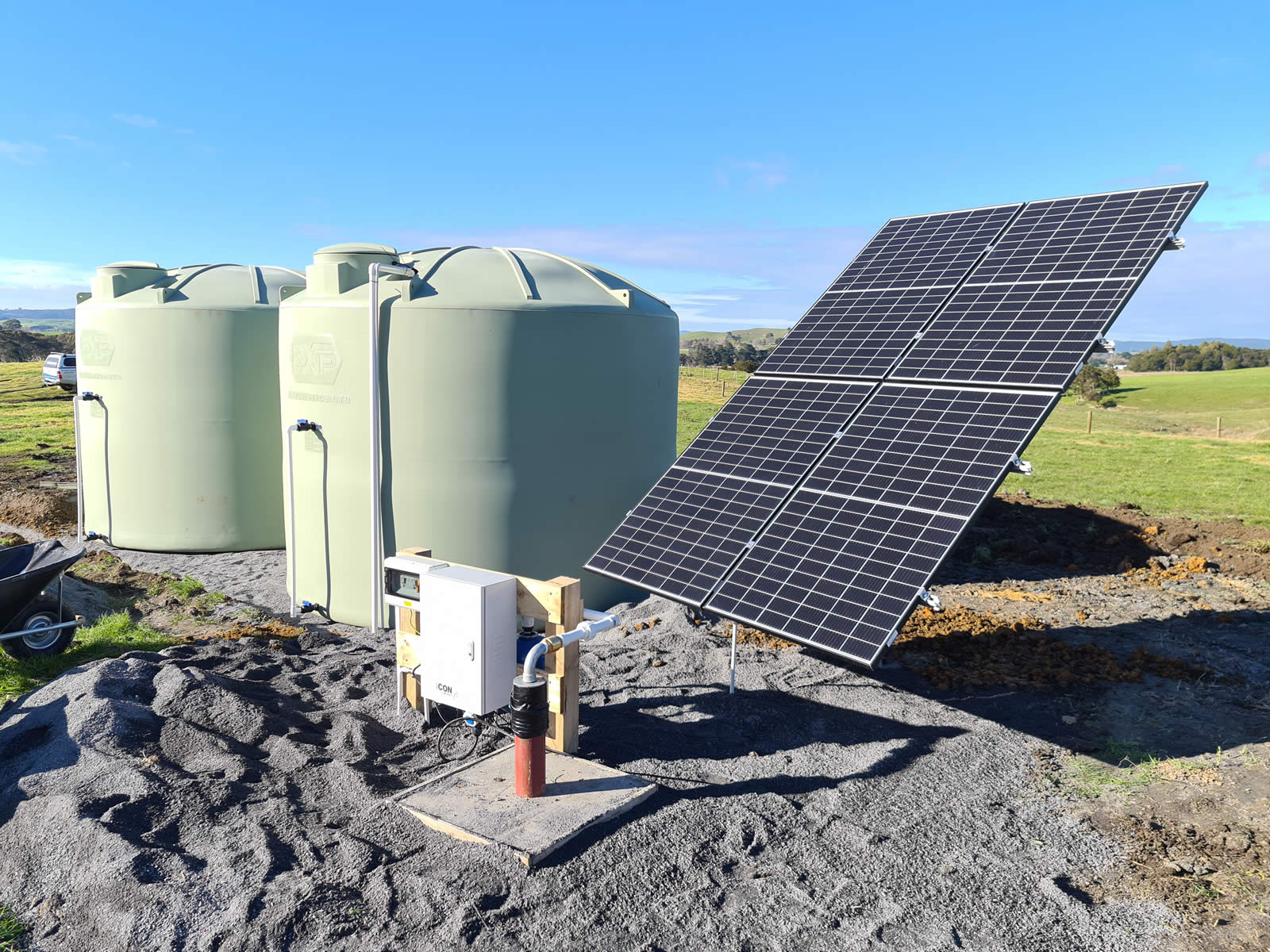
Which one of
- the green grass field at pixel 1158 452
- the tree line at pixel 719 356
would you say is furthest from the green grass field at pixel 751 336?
the green grass field at pixel 1158 452

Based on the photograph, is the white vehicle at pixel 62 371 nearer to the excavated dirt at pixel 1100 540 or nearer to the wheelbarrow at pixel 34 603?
the wheelbarrow at pixel 34 603

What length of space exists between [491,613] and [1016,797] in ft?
13.9

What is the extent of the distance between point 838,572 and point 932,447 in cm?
160

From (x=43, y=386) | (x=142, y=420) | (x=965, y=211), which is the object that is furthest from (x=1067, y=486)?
(x=43, y=386)

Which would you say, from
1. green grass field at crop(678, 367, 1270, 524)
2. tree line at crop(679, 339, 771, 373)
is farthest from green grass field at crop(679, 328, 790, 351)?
green grass field at crop(678, 367, 1270, 524)

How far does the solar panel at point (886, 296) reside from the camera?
376 inches

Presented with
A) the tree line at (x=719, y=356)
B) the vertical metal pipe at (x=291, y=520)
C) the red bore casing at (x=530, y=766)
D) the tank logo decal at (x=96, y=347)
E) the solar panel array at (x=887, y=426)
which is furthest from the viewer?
the tree line at (x=719, y=356)

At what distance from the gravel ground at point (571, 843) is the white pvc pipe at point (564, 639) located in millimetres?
1079

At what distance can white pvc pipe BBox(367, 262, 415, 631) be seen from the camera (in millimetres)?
10234

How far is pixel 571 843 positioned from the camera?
18.8 feet

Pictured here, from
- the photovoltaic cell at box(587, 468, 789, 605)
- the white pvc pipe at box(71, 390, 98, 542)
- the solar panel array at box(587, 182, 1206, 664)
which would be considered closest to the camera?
the solar panel array at box(587, 182, 1206, 664)

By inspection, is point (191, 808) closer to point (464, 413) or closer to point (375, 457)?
point (375, 457)

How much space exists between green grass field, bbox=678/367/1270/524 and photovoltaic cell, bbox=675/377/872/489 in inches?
370

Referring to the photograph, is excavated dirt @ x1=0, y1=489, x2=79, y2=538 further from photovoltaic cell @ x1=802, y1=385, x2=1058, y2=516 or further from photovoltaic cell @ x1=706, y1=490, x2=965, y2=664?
photovoltaic cell @ x1=802, y1=385, x2=1058, y2=516
